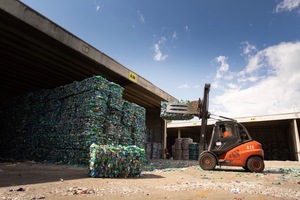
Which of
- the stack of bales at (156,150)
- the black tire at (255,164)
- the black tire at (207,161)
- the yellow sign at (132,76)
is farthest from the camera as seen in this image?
the stack of bales at (156,150)

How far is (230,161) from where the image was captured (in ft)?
27.6

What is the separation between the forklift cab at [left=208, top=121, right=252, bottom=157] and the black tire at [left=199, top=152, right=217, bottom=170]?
0.25 metres

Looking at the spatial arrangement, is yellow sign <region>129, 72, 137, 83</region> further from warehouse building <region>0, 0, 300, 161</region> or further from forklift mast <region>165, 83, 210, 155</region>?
forklift mast <region>165, 83, 210, 155</region>

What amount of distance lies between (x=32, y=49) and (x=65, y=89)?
2.33 m

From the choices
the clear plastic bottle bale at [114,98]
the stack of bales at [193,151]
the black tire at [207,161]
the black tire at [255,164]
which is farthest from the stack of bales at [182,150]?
the black tire at [255,164]

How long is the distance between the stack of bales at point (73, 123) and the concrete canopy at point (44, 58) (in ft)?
4.02

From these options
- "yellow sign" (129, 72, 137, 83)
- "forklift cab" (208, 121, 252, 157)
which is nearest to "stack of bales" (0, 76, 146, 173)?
"yellow sign" (129, 72, 137, 83)

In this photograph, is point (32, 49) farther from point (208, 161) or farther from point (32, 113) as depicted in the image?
point (208, 161)

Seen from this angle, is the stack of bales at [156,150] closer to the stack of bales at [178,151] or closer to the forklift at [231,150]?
the stack of bales at [178,151]

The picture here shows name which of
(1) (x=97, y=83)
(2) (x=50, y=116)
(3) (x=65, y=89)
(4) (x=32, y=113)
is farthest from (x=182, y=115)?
(4) (x=32, y=113)

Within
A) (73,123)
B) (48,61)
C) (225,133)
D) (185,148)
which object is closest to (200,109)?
(225,133)

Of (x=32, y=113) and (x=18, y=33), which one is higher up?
(x=18, y=33)

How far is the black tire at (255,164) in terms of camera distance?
8289 millimetres

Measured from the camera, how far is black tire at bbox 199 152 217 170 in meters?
8.62
